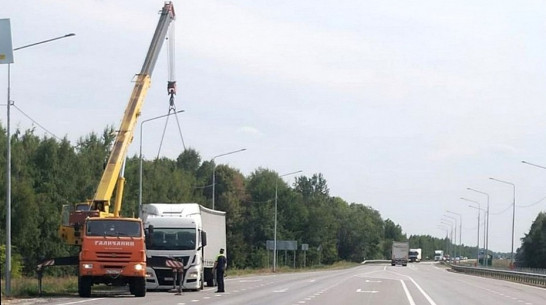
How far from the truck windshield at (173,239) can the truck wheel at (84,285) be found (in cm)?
540

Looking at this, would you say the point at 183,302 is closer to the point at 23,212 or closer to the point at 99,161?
the point at 23,212

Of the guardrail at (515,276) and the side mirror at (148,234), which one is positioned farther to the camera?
the guardrail at (515,276)

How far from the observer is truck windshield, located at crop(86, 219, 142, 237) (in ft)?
105

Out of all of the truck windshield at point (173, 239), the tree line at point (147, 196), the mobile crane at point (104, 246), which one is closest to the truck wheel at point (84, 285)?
the mobile crane at point (104, 246)

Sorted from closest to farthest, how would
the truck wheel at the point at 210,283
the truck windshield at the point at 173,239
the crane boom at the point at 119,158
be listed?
the crane boom at the point at 119,158 < the truck windshield at the point at 173,239 < the truck wheel at the point at 210,283

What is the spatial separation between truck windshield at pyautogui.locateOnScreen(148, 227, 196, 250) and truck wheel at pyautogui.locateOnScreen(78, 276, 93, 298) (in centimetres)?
540

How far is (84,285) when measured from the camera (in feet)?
104

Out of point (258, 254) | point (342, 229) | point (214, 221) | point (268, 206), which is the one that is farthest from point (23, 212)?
point (342, 229)

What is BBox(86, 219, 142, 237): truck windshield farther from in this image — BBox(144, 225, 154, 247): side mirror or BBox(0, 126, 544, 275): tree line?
BBox(0, 126, 544, 275): tree line

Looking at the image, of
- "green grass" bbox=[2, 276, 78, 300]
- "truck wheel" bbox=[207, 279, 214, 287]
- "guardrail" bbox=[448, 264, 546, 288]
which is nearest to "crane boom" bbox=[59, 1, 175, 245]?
"green grass" bbox=[2, 276, 78, 300]

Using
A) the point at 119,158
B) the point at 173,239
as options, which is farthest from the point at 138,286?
the point at 119,158

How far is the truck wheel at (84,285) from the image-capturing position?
31.5 metres

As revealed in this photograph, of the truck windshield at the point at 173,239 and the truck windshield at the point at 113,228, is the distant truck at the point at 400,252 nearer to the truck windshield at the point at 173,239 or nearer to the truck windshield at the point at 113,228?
the truck windshield at the point at 173,239

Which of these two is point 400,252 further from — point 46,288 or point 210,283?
point 46,288
